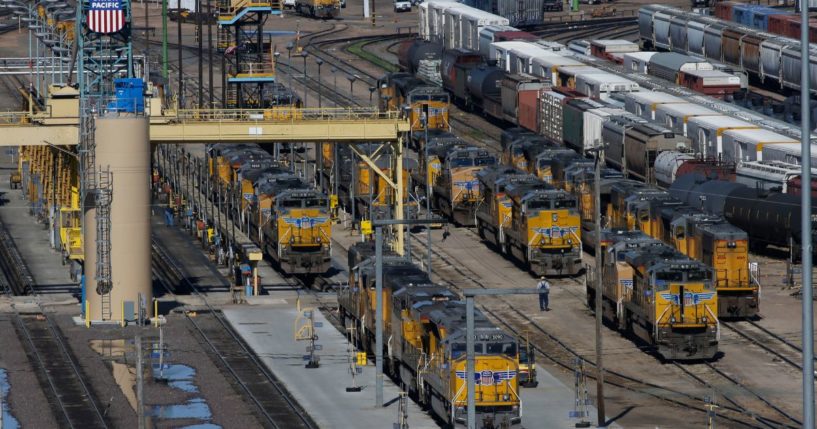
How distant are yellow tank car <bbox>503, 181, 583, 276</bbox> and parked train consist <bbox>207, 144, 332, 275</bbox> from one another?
9173mm

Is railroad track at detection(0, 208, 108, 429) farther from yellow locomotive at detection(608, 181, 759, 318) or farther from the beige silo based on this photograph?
yellow locomotive at detection(608, 181, 759, 318)

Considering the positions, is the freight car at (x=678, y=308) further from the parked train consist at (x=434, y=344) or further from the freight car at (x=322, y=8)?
the freight car at (x=322, y=8)

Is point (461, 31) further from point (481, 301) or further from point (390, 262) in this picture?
point (390, 262)

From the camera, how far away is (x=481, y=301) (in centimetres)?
8262

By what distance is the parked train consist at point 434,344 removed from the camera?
57.0 m

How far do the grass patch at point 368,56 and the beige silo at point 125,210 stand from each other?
82.4 metres

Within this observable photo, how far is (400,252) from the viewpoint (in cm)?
8431

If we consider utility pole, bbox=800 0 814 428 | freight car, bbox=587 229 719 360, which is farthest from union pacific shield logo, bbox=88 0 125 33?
utility pole, bbox=800 0 814 428

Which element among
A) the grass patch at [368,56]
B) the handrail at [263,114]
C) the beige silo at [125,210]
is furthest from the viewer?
the grass patch at [368,56]

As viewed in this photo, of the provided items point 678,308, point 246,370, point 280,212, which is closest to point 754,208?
point 678,308

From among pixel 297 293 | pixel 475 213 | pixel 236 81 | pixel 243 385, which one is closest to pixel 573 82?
pixel 236 81

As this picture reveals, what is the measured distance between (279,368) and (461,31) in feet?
310

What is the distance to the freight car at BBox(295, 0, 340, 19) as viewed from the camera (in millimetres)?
192000

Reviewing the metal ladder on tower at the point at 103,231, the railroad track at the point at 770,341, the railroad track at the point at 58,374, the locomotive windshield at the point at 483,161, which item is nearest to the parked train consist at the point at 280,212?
the locomotive windshield at the point at 483,161
